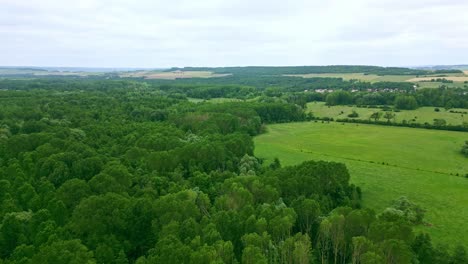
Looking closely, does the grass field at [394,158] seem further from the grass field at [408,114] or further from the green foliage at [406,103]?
the green foliage at [406,103]

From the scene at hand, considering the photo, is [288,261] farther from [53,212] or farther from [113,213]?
[53,212]

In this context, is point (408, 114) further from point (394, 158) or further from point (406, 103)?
point (394, 158)

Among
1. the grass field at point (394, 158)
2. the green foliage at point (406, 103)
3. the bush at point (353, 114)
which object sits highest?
the green foliage at point (406, 103)

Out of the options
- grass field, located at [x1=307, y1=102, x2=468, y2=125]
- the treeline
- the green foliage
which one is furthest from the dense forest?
the treeline

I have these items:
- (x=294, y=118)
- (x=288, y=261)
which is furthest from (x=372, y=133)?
(x=288, y=261)

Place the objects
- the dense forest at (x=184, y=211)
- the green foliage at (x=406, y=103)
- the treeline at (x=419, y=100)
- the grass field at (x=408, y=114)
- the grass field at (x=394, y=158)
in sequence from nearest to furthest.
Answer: the dense forest at (x=184, y=211) → the grass field at (x=394, y=158) → the grass field at (x=408, y=114) → the treeline at (x=419, y=100) → the green foliage at (x=406, y=103)

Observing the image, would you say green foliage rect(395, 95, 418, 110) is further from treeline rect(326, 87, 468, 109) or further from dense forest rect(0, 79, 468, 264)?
dense forest rect(0, 79, 468, 264)

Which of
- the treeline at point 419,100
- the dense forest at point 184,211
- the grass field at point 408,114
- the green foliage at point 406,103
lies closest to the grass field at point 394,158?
the dense forest at point 184,211
